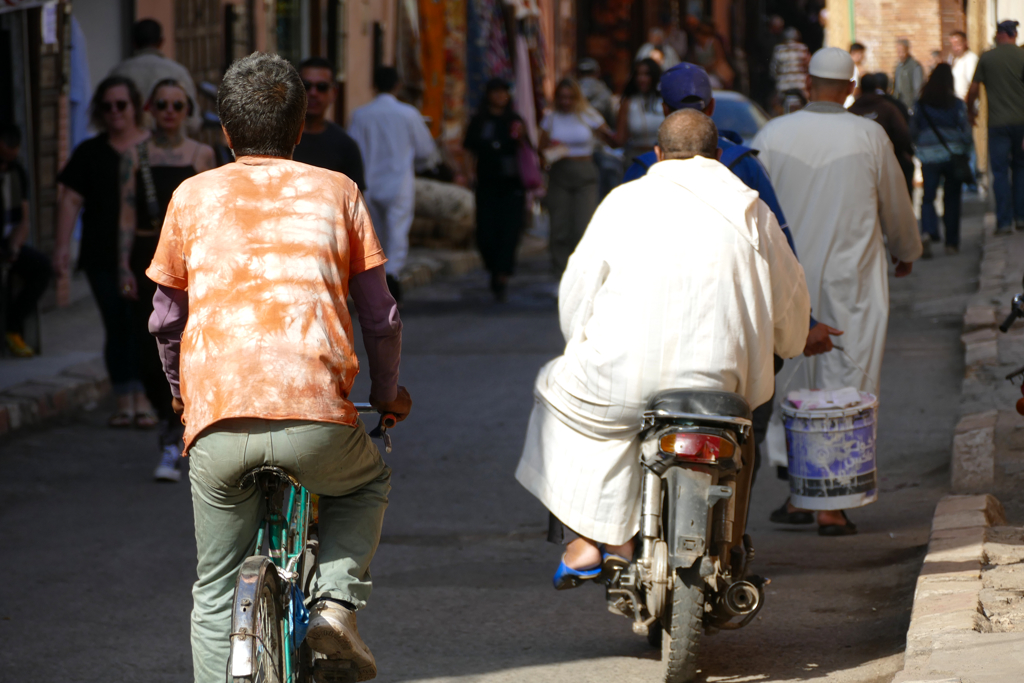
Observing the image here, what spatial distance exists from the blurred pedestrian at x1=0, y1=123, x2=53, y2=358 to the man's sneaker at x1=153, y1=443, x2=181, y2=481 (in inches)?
106

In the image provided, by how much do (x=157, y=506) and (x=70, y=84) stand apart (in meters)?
6.95

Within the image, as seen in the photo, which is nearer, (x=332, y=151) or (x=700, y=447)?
(x=700, y=447)

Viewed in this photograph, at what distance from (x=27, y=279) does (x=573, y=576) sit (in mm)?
6361

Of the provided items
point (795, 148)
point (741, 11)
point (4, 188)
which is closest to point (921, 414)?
point (795, 148)

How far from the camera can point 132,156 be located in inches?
295

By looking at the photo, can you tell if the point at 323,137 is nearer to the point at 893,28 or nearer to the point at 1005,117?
the point at 1005,117

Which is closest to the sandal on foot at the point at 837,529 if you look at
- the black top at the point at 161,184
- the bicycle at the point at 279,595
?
the bicycle at the point at 279,595

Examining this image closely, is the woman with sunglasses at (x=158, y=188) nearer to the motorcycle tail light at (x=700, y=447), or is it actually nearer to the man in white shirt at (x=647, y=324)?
the man in white shirt at (x=647, y=324)

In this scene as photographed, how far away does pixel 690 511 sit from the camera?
13.8 feet

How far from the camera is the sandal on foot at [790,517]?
6520 millimetres

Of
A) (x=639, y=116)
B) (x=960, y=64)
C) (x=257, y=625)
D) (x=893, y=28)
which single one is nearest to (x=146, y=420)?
(x=257, y=625)

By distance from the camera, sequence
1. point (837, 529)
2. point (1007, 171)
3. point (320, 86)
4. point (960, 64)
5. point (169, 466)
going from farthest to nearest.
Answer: point (960, 64) < point (1007, 171) < point (320, 86) < point (169, 466) < point (837, 529)

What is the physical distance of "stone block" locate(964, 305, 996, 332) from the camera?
9914mm

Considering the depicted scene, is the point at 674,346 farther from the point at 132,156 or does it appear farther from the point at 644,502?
the point at 132,156
